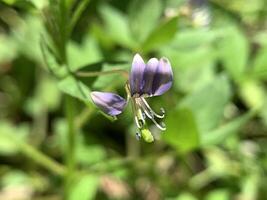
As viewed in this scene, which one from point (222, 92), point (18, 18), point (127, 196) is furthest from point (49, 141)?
point (222, 92)

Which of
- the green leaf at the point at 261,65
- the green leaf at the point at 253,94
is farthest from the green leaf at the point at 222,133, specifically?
the green leaf at the point at 253,94

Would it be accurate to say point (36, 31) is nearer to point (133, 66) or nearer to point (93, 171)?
point (93, 171)

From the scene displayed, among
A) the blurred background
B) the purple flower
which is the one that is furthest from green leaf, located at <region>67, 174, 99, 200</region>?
the purple flower

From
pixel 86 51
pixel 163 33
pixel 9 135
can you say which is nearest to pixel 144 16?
pixel 163 33

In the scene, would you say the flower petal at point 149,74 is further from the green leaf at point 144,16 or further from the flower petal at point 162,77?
the green leaf at point 144,16

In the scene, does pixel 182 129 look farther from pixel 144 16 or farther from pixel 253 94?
pixel 253 94

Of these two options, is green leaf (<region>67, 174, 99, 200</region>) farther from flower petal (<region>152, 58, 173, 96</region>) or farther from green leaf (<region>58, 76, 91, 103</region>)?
flower petal (<region>152, 58, 173, 96</region>)
